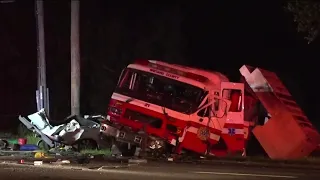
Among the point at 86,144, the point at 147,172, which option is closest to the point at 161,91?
the point at 86,144

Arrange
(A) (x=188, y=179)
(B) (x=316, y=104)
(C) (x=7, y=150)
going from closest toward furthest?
(A) (x=188, y=179), (C) (x=7, y=150), (B) (x=316, y=104)

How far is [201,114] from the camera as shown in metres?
19.0

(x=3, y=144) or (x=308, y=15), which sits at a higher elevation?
(x=308, y=15)

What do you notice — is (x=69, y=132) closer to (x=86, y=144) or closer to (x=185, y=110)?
(x=86, y=144)

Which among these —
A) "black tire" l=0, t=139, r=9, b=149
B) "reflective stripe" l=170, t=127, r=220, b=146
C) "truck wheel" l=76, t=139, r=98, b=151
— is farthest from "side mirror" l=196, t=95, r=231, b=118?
"black tire" l=0, t=139, r=9, b=149

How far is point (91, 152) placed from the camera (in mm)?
20141

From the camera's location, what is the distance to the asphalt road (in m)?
14.6

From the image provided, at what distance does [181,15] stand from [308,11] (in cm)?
1572

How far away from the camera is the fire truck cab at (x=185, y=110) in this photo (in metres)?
18.9

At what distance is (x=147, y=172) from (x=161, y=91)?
4.49m

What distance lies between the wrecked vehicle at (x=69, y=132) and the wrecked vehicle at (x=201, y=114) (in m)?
1.32

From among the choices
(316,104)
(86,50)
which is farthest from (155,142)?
(316,104)

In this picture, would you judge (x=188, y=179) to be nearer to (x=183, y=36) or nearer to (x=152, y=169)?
(x=152, y=169)

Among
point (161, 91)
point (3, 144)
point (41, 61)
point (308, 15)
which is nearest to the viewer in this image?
point (308, 15)
